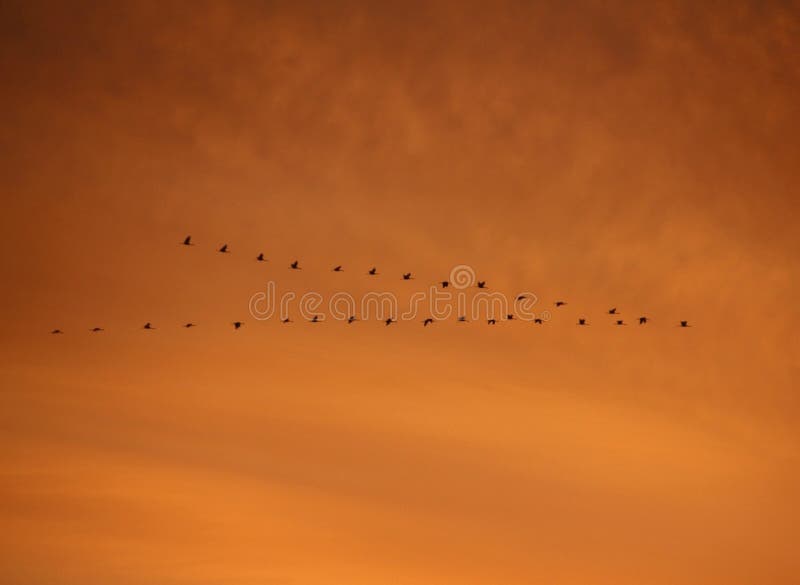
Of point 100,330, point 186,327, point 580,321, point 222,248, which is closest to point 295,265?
point 222,248

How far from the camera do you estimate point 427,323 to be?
76125mm

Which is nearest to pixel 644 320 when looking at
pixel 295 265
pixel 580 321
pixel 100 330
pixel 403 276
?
pixel 580 321

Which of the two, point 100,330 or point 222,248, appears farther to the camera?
point 100,330

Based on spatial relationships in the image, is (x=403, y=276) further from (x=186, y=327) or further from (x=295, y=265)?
(x=186, y=327)

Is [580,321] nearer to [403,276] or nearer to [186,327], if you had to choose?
[403,276]

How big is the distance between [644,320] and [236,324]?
27724mm

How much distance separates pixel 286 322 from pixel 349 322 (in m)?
4.60

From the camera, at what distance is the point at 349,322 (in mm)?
73875

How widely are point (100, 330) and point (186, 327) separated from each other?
6018mm

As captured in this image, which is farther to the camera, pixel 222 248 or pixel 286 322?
pixel 286 322

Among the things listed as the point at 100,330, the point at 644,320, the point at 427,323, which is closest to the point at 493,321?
the point at 427,323

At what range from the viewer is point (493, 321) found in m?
72.9

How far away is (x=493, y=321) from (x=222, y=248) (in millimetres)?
18516

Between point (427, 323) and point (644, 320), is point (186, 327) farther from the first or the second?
point (644, 320)
